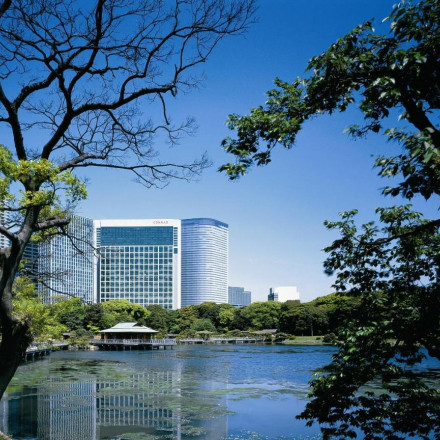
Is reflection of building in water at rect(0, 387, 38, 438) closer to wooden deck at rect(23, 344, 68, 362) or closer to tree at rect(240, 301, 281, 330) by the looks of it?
wooden deck at rect(23, 344, 68, 362)

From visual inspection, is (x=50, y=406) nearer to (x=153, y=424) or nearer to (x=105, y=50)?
(x=153, y=424)

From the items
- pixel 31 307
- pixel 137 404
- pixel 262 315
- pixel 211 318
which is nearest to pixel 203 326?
pixel 211 318

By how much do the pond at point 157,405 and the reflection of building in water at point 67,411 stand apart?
32 millimetres

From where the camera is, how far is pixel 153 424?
1614 cm

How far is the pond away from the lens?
1520 centimetres

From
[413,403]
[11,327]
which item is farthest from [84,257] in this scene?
[413,403]

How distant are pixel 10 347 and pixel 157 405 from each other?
1413cm

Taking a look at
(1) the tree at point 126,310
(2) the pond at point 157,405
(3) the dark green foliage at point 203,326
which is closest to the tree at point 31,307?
(2) the pond at point 157,405

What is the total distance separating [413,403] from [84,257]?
5.61m

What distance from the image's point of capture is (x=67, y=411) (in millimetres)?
18266

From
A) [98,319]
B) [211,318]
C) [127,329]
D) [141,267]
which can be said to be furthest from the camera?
[141,267]

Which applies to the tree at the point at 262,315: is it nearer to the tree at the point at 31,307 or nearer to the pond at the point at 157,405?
the pond at the point at 157,405

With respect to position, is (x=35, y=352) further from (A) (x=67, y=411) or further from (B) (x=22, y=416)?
(B) (x=22, y=416)

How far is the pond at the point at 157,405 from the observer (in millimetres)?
15197
